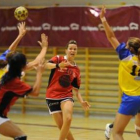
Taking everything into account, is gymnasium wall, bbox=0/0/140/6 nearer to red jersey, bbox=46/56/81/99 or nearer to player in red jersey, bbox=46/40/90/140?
player in red jersey, bbox=46/40/90/140

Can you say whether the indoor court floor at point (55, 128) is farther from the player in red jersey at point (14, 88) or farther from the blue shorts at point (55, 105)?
the player in red jersey at point (14, 88)

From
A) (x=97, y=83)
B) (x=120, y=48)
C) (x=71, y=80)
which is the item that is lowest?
(x=97, y=83)

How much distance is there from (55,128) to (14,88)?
581 centimetres

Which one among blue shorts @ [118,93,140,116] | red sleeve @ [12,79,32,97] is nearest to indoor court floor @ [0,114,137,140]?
blue shorts @ [118,93,140,116]

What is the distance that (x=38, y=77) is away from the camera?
6.26m

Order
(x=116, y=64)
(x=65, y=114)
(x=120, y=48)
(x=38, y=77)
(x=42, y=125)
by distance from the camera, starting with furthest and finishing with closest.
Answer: (x=116, y=64) → (x=42, y=125) → (x=65, y=114) → (x=120, y=48) → (x=38, y=77)

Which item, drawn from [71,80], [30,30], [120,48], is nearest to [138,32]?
[30,30]

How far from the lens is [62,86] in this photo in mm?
8477

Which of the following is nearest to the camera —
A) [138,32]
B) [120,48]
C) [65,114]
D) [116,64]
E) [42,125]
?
[120,48]

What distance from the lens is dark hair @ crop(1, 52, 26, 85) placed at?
20.5 feet

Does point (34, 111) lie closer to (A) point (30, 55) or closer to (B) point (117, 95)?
(A) point (30, 55)

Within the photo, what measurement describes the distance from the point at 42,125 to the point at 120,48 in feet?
19.3

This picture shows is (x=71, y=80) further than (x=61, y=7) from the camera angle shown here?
No

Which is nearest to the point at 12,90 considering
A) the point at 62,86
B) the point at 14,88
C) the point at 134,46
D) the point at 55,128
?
the point at 14,88
